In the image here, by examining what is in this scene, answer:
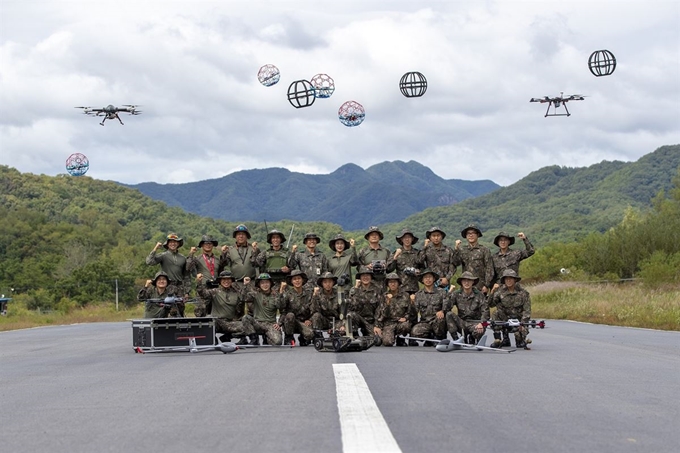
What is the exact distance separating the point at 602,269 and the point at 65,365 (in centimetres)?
5117

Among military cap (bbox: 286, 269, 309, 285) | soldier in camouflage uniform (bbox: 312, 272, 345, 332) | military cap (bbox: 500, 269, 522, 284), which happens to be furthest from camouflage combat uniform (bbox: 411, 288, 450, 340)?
military cap (bbox: 286, 269, 309, 285)

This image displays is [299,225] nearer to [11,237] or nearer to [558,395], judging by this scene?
[11,237]

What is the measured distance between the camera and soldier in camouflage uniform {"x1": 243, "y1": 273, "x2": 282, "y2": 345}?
1894 cm

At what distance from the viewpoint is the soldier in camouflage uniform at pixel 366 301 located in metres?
19.0

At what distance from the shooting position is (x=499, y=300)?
731 inches

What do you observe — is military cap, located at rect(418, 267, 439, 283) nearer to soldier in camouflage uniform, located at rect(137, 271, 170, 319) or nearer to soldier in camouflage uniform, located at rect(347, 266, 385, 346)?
soldier in camouflage uniform, located at rect(347, 266, 385, 346)

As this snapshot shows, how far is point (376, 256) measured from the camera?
20.2 metres

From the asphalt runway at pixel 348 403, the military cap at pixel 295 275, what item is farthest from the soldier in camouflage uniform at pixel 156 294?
the asphalt runway at pixel 348 403

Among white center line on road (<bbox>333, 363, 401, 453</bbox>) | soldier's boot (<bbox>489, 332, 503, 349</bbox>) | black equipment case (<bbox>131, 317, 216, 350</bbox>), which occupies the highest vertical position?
black equipment case (<bbox>131, 317, 216, 350</bbox>)

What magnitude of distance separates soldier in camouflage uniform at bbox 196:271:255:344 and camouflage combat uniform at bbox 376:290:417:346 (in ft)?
8.35

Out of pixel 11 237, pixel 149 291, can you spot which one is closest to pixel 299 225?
pixel 11 237

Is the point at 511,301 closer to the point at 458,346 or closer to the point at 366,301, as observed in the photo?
the point at 458,346

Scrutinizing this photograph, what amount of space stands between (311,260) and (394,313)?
225 cm

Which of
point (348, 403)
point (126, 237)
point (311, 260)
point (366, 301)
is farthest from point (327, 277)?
point (126, 237)
